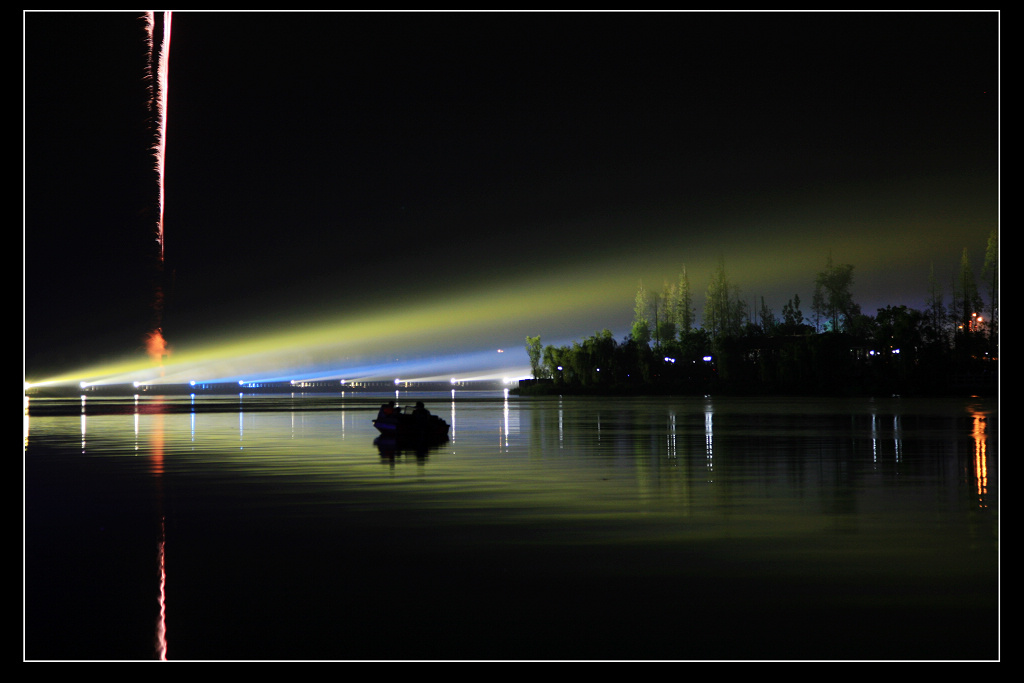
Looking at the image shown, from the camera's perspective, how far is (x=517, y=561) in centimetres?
1307

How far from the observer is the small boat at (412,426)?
131 ft

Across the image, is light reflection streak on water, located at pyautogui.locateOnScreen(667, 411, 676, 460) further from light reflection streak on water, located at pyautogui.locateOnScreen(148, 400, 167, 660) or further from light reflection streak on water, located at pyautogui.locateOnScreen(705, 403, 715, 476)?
light reflection streak on water, located at pyautogui.locateOnScreen(148, 400, 167, 660)

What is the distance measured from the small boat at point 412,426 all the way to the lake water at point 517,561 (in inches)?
480

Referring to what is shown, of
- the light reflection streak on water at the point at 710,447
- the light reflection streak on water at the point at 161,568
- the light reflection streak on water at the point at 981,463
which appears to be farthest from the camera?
the light reflection streak on water at the point at 710,447

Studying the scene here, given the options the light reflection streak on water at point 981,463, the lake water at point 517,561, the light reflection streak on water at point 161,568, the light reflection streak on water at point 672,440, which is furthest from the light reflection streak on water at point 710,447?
the light reflection streak on water at point 161,568

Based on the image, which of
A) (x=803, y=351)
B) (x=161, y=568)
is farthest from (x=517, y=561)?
(x=803, y=351)

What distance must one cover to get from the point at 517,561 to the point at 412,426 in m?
27.4

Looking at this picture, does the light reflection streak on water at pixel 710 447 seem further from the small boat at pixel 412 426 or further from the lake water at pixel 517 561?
the small boat at pixel 412 426

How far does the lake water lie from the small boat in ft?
40.0

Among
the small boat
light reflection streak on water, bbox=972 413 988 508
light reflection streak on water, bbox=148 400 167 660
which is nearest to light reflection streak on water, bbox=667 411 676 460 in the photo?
light reflection streak on water, bbox=972 413 988 508

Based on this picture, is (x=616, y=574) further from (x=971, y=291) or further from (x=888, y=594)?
(x=971, y=291)
